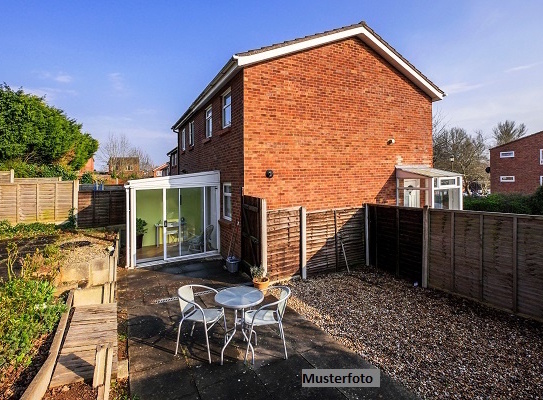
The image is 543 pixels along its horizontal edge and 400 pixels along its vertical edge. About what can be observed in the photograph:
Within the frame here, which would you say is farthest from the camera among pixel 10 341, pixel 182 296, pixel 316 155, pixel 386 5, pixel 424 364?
pixel 316 155

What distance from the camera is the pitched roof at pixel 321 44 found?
8164 mm

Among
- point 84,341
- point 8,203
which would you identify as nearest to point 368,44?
point 84,341

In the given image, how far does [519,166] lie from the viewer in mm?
29234

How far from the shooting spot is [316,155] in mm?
9367

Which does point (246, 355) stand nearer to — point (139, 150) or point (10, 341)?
point (10, 341)

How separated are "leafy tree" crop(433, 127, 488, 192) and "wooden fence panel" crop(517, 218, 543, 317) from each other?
28.1 m

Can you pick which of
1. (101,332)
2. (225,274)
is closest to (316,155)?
(225,274)

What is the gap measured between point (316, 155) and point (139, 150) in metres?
47.6

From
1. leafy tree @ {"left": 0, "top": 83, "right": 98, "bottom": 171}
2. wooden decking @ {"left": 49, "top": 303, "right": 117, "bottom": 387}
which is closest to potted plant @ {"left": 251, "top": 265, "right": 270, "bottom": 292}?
wooden decking @ {"left": 49, "top": 303, "right": 117, "bottom": 387}

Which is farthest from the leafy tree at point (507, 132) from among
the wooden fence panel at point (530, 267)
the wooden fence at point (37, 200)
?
the wooden fence at point (37, 200)

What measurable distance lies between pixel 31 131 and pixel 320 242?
63.9 feet

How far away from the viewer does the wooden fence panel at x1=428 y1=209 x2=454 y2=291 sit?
280 inches

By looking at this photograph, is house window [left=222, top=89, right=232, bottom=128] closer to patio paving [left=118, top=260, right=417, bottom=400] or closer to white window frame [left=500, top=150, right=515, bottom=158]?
patio paving [left=118, top=260, right=417, bottom=400]

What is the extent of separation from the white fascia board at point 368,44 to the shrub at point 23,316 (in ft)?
22.4
